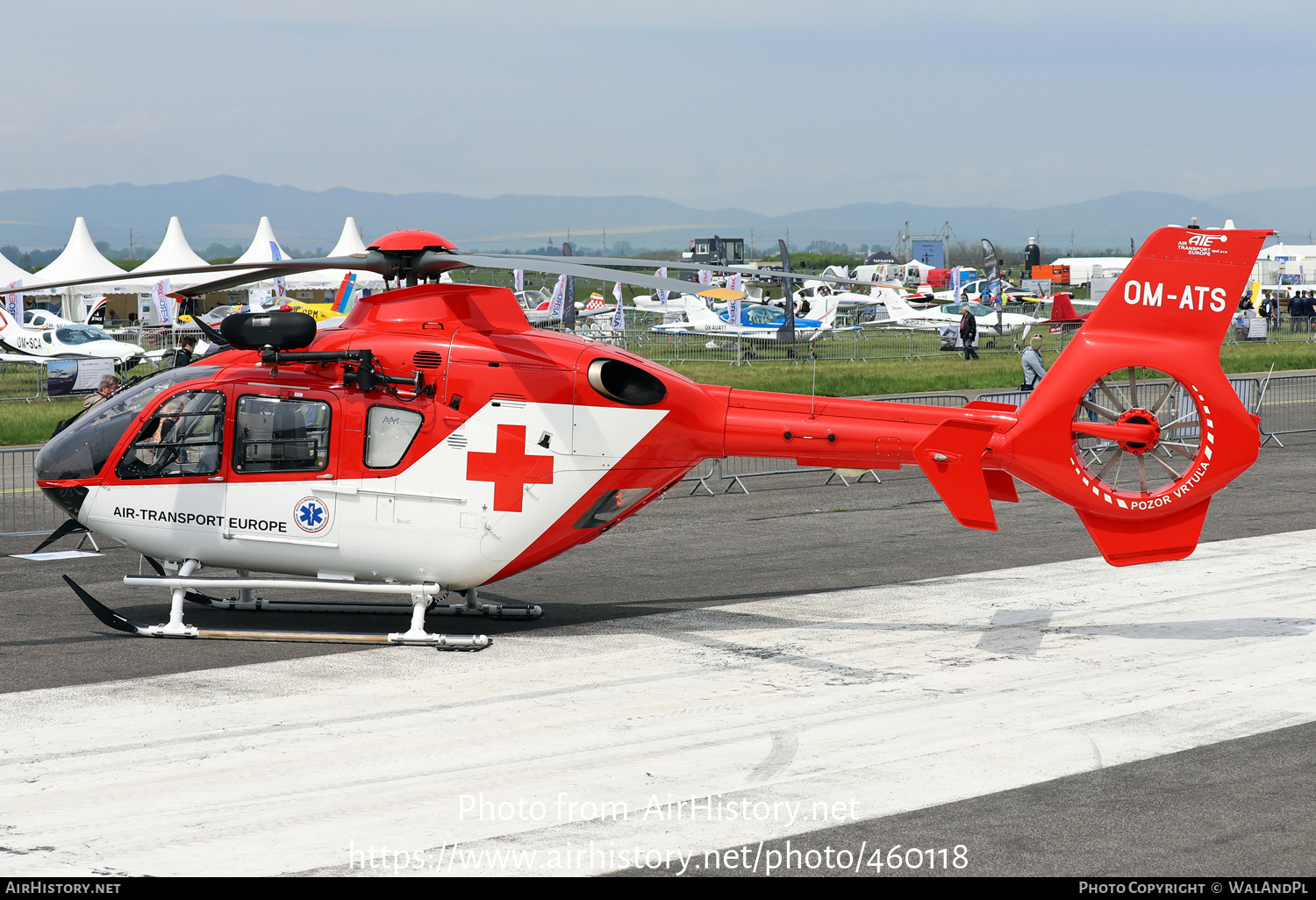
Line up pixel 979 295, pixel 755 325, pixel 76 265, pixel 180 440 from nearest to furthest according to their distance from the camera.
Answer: pixel 180 440
pixel 755 325
pixel 76 265
pixel 979 295

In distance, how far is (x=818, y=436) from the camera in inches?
414

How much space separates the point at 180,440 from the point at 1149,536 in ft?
26.8

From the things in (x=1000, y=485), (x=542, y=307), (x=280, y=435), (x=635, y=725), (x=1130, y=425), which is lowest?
(x=635, y=725)

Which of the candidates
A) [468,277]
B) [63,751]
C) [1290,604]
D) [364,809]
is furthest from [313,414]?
[468,277]

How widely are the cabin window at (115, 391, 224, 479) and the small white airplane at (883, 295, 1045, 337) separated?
4210cm

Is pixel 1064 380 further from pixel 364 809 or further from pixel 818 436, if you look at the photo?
pixel 364 809

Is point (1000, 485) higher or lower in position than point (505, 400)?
lower

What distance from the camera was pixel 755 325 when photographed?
155ft

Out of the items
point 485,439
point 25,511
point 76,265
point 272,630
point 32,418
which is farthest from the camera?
point 76,265

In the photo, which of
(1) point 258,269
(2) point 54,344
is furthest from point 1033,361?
(2) point 54,344

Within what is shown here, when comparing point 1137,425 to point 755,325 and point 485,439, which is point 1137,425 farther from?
point 755,325

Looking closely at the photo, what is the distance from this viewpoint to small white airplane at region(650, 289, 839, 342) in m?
45.8

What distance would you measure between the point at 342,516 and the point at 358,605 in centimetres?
142

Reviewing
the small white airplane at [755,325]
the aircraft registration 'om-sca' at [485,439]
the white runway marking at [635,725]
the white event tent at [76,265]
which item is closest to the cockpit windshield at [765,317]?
the small white airplane at [755,325]
